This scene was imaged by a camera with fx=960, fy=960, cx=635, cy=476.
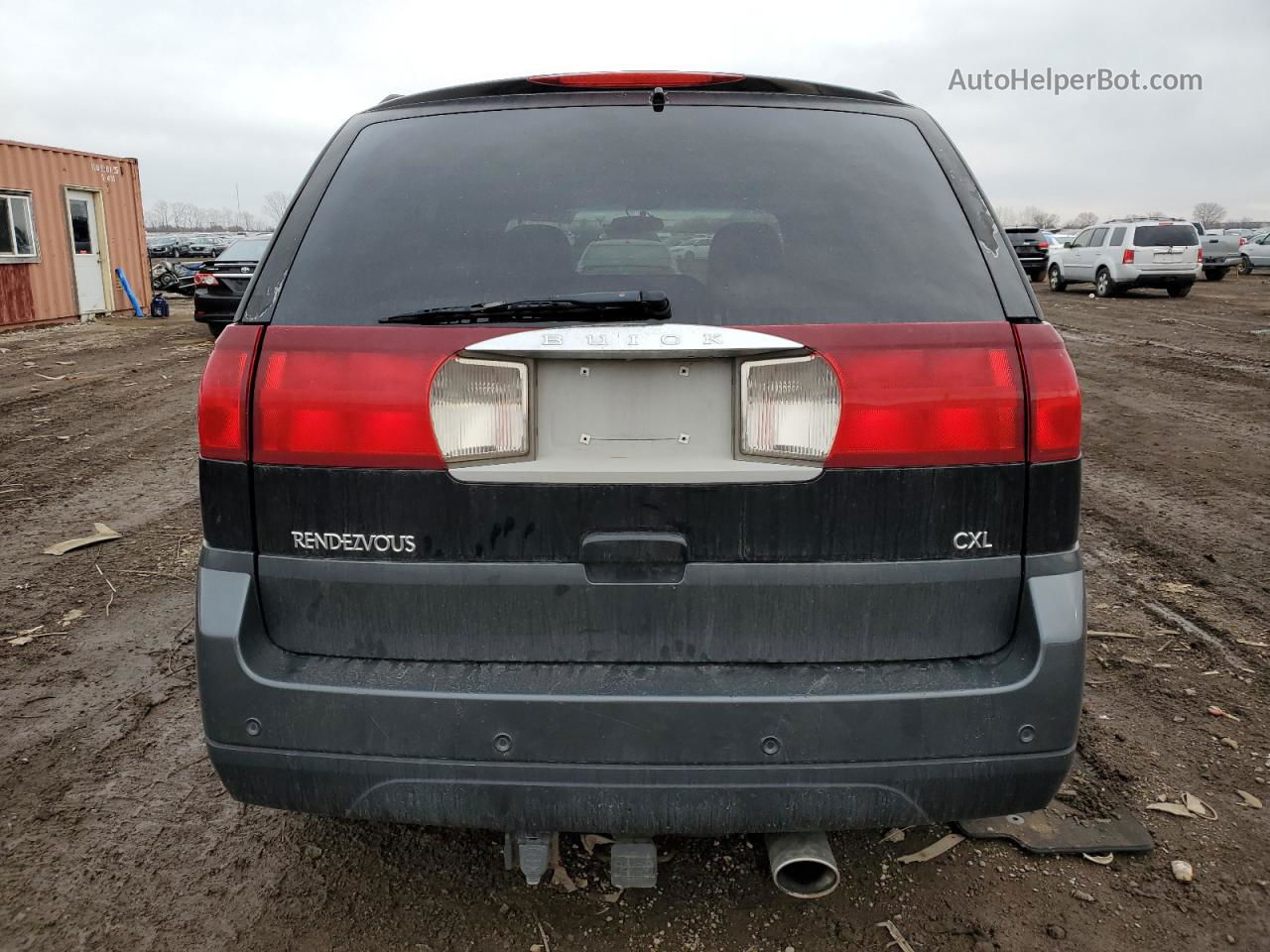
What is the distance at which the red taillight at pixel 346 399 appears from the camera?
1817 mm

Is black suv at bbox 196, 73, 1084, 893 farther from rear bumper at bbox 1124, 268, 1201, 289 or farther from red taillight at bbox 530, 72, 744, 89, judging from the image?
rear bumper at bbox 1124, 268, 1201, 289

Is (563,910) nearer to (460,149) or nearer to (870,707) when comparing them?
(870,707)

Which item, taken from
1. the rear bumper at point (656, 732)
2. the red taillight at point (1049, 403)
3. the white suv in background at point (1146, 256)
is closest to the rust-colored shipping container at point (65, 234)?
the rear bumper at point (656, 732)

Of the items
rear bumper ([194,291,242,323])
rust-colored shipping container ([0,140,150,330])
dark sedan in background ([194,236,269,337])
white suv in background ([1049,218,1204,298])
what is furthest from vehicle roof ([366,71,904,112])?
white suv in background ([1049,218,1204,298])

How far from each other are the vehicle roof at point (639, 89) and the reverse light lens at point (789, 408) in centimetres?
81

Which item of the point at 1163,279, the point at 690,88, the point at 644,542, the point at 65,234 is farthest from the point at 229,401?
the point at 1163,279

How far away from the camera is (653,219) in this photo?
2.12 m

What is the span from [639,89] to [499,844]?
1.95m

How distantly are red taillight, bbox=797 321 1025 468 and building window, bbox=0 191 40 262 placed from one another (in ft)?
68.6

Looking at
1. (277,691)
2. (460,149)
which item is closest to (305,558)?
(277,691)

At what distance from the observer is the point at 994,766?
1.84m

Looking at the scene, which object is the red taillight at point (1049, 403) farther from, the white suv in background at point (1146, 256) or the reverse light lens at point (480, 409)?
the white suv in background at point (1146, 256)

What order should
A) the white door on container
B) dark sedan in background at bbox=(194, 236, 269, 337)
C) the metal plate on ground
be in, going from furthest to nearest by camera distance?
1. the white door on container
2. dark sedan in background at bbox=(194, 236, 269, 337)
3. the metal plate on ground

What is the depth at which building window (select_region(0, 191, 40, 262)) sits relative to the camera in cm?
1844
